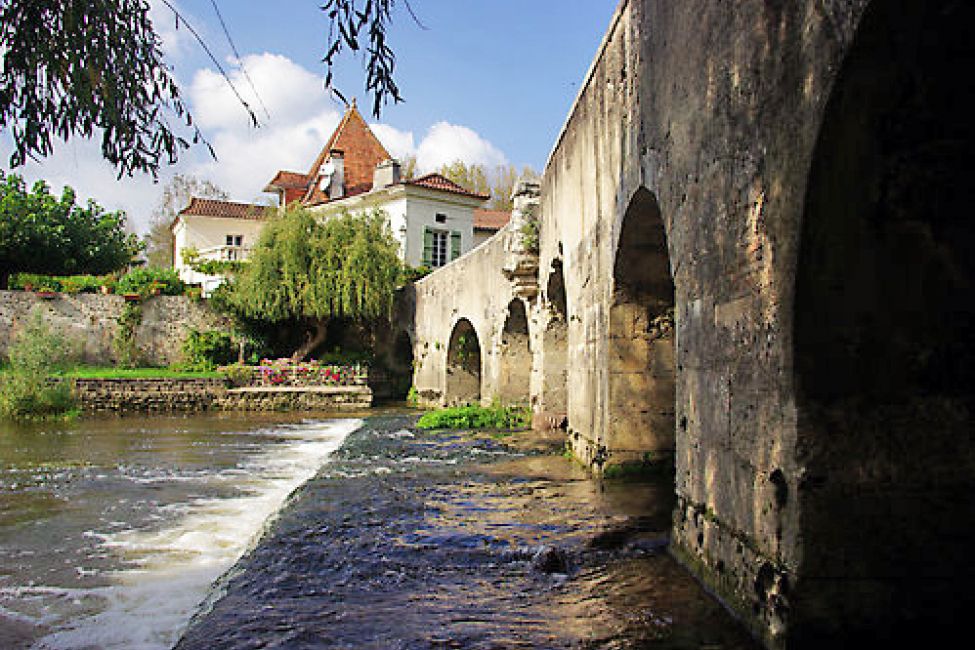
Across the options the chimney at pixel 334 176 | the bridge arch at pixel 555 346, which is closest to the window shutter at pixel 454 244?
the chimney at pixel 334 176

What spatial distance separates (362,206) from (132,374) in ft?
38.5

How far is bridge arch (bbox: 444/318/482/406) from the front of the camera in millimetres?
17125

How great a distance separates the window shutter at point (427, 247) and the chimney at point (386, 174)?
2.47 metres

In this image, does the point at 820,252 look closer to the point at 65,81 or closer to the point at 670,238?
the point at 670,238

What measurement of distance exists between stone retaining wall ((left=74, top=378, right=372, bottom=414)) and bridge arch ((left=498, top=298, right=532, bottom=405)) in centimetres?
679

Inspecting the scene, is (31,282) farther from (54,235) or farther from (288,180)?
(288,180)

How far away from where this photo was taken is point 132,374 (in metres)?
19.2

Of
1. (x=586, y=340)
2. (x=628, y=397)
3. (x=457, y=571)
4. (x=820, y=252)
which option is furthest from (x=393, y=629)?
(x=586, y=340)

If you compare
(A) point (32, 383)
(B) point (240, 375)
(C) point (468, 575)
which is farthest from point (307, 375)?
(C) point (468, 575)

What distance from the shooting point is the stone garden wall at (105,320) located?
21.9m

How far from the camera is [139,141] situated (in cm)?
329

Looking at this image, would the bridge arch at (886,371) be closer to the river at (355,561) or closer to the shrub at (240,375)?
the river at (355,561)

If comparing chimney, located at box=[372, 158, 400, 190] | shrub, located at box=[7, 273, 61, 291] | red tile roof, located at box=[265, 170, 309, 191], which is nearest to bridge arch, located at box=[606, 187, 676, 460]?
shrub, located at box=[7, 273, 61, 291]

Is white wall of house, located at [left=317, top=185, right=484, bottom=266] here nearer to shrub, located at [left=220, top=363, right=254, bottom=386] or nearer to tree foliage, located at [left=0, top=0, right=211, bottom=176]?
shrub, located at [left=220, top=363, right=254, bottom=386]
